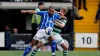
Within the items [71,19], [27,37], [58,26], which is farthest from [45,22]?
[71,19]

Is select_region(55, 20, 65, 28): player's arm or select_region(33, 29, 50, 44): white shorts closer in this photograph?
select_region(33, 29, 50, 44): white shorts

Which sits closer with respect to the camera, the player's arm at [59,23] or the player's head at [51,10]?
the player's head at [51,10]

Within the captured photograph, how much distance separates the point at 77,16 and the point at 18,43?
3.47 metres

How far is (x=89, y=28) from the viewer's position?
73.8 ft

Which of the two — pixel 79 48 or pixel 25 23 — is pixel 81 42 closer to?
pixel 79 48

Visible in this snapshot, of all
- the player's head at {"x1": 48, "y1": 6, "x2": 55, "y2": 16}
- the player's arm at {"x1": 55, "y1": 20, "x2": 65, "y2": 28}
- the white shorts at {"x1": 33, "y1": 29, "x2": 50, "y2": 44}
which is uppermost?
the player's head at {"x1": 48, "y1": 6, "x2": 55, "y2": 16}

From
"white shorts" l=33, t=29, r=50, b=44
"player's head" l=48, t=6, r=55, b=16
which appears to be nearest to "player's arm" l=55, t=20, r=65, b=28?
"player's head" l=48, t=6, r=55, b=16

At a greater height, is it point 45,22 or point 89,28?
point 45,22

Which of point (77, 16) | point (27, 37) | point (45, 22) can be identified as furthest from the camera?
point (77, 16)

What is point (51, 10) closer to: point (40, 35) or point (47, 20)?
point (47, 20)

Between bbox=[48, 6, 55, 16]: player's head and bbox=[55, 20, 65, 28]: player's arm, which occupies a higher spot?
bbox=[48, 6, 55, 16]: player's head

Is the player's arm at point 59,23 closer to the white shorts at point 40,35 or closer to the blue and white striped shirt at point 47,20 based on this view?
the blue and white striped shirt at point 47,20

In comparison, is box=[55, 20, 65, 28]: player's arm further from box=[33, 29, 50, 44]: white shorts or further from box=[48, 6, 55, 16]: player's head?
box=[33, 29, 50, 44]: white shorts

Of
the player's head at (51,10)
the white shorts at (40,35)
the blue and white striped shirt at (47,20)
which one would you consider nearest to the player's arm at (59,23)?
the blue and white striped shirt at (47,20)
